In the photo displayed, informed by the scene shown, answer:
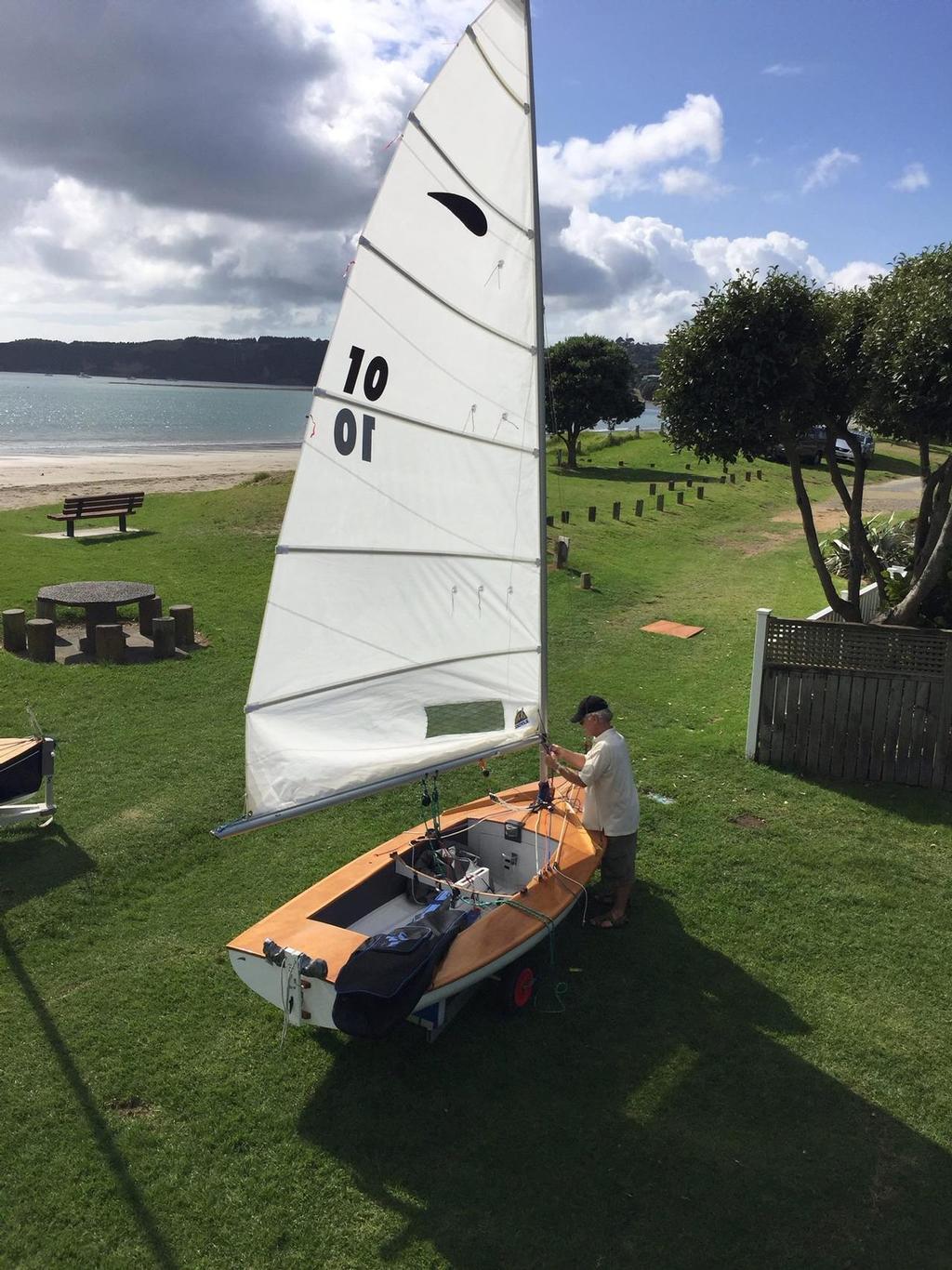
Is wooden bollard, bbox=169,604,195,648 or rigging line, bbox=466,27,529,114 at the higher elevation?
rigging line, bbox=466,27,529,114

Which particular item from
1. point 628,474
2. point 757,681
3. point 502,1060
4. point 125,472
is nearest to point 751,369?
point 757,681

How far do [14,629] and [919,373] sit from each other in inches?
537

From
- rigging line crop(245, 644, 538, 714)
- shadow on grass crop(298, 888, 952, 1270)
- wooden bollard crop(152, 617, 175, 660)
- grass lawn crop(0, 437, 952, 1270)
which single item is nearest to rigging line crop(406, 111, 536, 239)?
rigging line crop(245, 644, 538, 714)

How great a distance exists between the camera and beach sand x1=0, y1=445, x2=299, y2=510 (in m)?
44.8

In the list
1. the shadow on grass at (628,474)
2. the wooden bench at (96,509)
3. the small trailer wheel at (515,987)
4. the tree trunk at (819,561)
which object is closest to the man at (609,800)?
the small trailer wheel at (515,987)

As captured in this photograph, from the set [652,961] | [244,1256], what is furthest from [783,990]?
[244,1256]

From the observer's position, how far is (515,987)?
6844mm

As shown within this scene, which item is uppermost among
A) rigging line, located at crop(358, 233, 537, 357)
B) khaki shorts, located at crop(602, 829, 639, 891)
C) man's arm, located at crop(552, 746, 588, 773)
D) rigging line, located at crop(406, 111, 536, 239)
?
rigging line, located at crop(406, 111, 536, 239)

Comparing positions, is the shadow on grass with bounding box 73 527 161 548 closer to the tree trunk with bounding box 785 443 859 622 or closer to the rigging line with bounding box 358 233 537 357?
the tree trunk with bounding box 785 443 859 622

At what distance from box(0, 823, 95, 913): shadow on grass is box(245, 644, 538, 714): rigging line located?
298 cm

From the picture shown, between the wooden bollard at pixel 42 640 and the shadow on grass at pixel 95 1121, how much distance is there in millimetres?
7876

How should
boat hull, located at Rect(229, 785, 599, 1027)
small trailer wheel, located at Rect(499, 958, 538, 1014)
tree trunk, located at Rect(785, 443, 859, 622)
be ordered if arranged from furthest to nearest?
tree trunk, located at Rect(785, 443, 859, 622) → small trailer wheel, located at Rect(499, 958, 538, 1014) → boat hull, located at Rect(229, 785, 599, 1027)

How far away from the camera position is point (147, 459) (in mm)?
71750

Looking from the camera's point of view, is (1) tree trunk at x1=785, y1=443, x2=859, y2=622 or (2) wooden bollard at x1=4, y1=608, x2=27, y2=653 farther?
(2) wooden bollard at x1=4, y1=608, x2=27, y2=653
